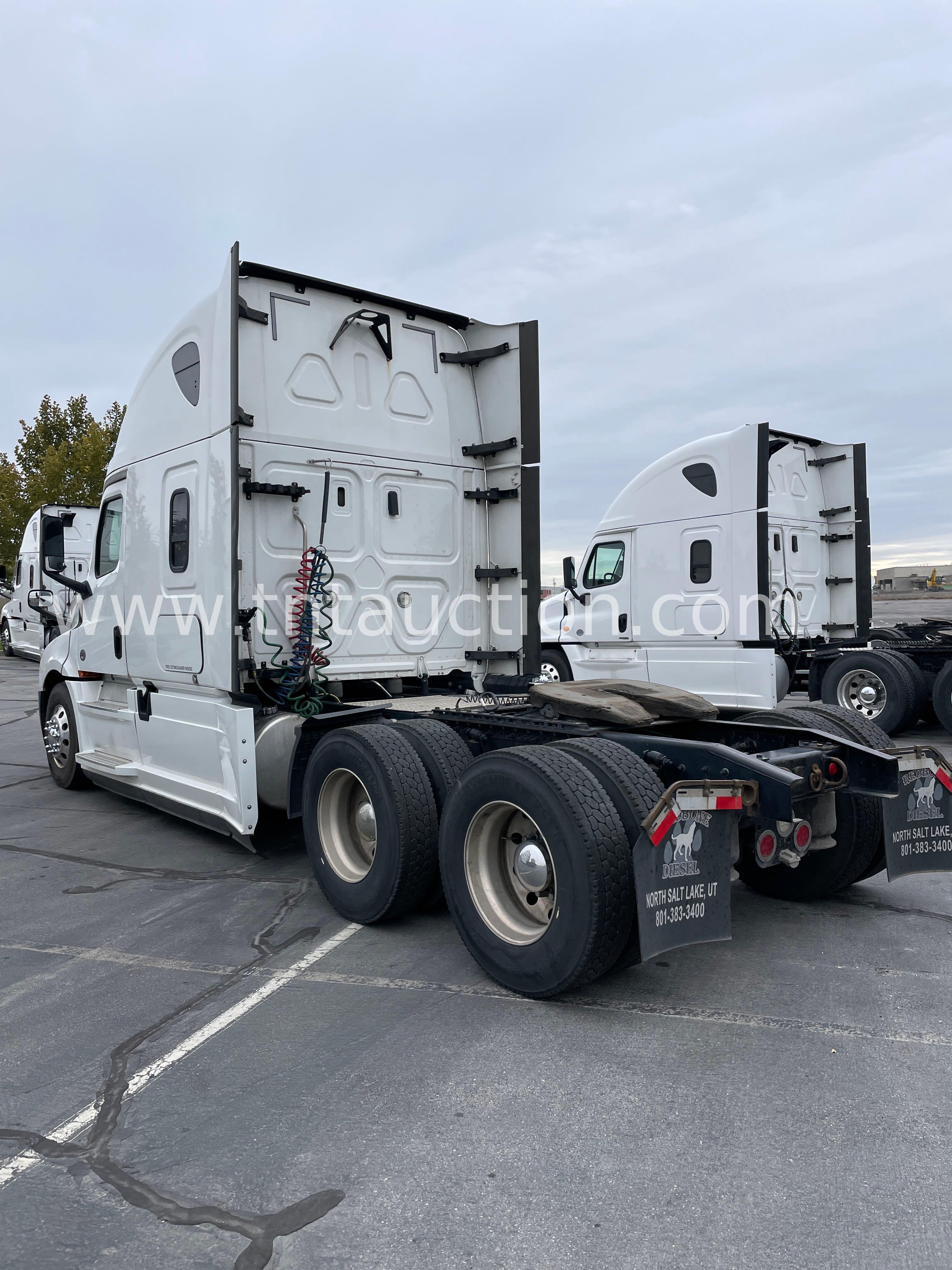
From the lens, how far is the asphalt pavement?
2.32 m

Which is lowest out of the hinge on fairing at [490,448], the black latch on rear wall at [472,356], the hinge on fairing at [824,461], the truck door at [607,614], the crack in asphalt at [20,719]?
the crack in asphalt at [20,719]

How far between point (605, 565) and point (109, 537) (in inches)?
253

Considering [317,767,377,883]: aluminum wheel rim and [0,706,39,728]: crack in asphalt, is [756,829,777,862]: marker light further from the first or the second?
[0,706,39,728]: crack in asphalt

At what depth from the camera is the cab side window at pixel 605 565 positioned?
37.8 feet

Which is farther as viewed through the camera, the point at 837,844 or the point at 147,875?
the point at 147,875

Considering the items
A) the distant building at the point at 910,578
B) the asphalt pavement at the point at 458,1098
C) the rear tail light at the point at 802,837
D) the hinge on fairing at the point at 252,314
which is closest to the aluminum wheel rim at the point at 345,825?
the asphalt pavement at the point at 458,1098

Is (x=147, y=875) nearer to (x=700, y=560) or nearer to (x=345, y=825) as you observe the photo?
(x=345, y=825)

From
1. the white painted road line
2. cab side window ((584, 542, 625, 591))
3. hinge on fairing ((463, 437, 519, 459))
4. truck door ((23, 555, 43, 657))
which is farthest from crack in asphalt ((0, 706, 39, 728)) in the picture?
the white painted road line

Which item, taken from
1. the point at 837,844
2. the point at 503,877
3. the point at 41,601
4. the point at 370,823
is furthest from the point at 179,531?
the point at 837,844

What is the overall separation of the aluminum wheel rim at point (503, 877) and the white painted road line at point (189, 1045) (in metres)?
0.88

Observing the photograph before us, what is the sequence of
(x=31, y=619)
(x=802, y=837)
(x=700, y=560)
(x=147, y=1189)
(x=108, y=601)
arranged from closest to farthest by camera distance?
(x=147, y=1189), (x=802, y=837), (x=108, y=601), (x=700, y=560), (x=31, y=619)

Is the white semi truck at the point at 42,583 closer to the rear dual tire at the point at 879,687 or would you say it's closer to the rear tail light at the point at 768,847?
the rear tail light at the point at 768,847

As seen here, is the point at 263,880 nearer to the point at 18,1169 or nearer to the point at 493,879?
the point at 493,879

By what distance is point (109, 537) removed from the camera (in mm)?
7281
